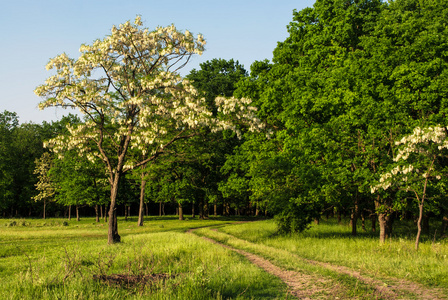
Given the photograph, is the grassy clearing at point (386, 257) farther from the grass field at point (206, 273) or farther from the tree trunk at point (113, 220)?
the tree trunk at point (113, 220)

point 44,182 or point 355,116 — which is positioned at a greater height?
point 355,116

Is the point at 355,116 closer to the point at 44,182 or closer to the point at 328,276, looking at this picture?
the point at 328,276

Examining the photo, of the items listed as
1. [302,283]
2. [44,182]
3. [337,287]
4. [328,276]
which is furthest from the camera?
[44,182]

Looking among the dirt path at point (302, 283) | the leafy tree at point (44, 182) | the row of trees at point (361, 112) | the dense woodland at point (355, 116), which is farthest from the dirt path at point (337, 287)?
the leafy tree at point (44, 182)

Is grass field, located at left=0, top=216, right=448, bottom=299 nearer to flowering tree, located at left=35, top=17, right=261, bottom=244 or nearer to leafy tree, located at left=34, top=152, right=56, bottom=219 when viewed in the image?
flowering tree, located at left=35, top=17, right=261, bottom=244

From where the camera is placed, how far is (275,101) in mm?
27188

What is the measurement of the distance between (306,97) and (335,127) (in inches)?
151

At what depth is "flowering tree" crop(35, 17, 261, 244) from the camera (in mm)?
17453

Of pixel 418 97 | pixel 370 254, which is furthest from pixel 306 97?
pixel 370 254

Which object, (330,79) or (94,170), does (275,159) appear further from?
(94,170)

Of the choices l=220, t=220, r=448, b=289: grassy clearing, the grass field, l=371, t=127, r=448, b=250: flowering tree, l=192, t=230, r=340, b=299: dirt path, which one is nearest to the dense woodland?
l=371, t=127, r=448, b=250: flowering tree

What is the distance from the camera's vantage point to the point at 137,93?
19.4m

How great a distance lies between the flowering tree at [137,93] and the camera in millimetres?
17453

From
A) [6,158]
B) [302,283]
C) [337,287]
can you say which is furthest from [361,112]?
[6,158]
